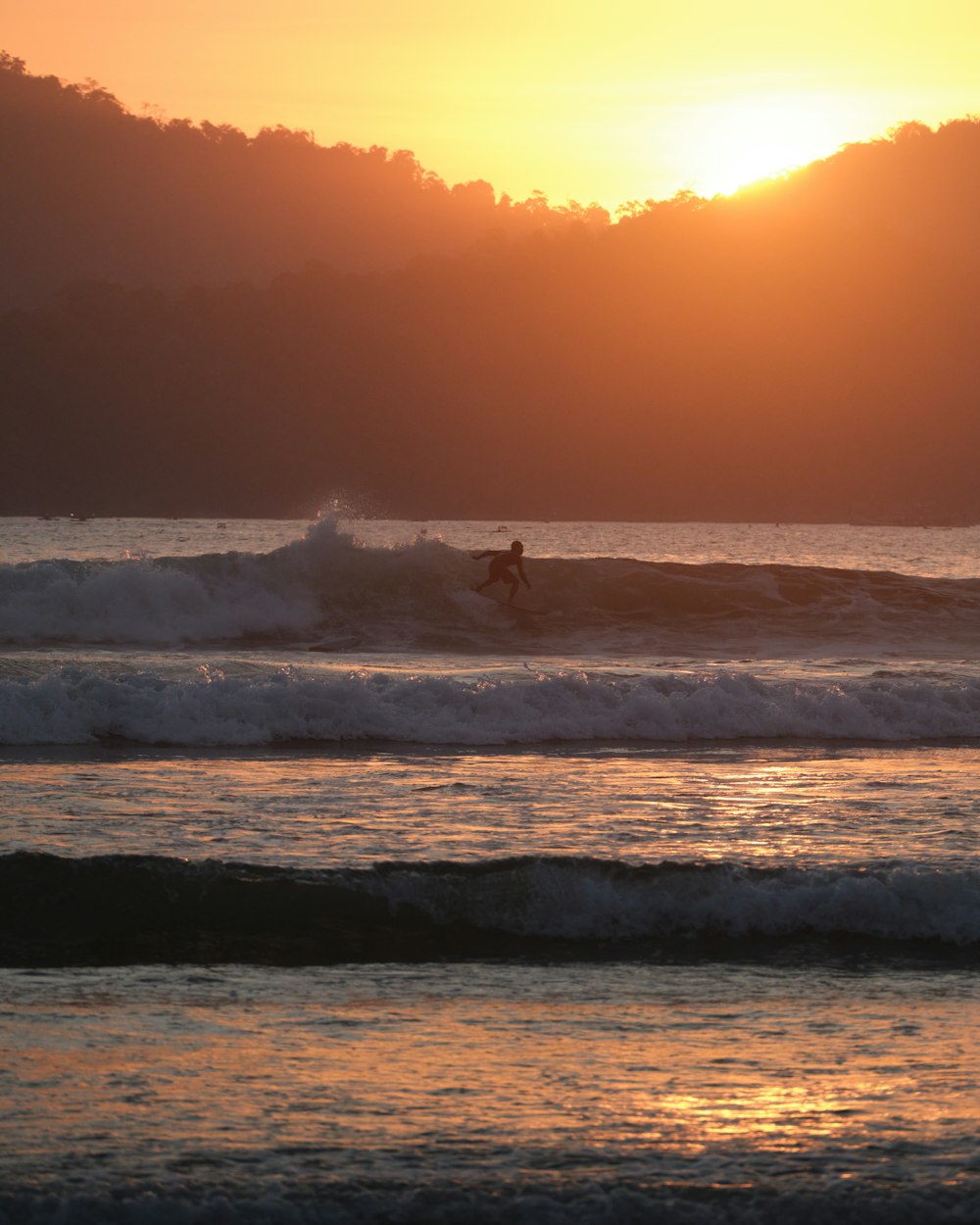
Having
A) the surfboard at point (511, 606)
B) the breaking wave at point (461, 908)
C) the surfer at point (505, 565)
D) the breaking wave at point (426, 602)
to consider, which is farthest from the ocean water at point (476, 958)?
the surfboard at point (511, 606)

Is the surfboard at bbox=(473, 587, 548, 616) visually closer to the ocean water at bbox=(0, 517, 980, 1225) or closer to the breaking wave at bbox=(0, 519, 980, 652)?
the breaking wave at bbox=(0, 519, 980, 652)

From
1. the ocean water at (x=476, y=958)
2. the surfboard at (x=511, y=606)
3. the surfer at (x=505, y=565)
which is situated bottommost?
the ocean water at (x=476, y=958)

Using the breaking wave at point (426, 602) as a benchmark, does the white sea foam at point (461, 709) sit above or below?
below

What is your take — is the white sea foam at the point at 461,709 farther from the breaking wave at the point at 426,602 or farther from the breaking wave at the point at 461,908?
the breaking wave at the point at 426,602

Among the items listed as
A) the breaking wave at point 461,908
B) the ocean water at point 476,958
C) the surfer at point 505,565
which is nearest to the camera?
the ocean water at point 476,958

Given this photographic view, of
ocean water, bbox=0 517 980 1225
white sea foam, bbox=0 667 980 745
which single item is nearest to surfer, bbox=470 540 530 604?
white sea foam, bbox=0 667 980 745

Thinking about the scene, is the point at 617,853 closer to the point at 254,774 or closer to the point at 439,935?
the point at 439,935

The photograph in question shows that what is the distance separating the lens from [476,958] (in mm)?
7305

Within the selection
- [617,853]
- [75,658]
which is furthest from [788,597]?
[617,853]

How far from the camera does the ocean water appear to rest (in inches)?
183

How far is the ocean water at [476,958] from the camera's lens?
4660 millimetres

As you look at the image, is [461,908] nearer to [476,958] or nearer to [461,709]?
[476,958]

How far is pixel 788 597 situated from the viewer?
104 ft

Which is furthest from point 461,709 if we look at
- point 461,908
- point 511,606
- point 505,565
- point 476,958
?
point 511,606
